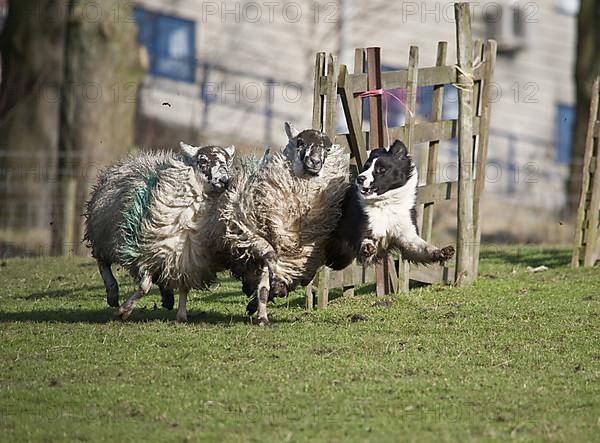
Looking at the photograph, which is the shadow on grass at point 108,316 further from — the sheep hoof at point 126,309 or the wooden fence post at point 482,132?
the wooden fence post at point 482,132

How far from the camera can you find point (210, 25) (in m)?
32.0

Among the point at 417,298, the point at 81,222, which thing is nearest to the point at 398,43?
the point at 81,222

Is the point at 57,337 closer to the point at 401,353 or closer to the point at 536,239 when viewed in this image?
the point at 401,353

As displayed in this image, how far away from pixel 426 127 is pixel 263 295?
2782 millimetres

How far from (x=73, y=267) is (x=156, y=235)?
4.99 m

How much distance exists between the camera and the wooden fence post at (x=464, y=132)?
11.8 m

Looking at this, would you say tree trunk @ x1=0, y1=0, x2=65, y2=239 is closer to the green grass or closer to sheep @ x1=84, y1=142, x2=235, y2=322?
the green grass

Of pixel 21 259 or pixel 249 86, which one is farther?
pixel 249 86

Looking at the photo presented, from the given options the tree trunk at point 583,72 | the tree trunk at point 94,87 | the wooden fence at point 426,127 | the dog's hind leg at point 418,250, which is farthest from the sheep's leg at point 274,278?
the tree trunk at point 583,72

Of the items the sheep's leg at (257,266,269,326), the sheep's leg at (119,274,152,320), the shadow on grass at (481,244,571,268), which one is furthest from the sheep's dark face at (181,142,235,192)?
the shadow on grass at (481,244,571,268)

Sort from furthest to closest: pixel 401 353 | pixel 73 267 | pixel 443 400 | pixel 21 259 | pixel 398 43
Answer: pixel 398 43 < pixel 21 259 < pixel 73 267 < pixel 401 353 < pixel 443 400

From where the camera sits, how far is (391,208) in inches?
376

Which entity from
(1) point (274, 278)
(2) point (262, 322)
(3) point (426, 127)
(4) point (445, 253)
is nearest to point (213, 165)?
(1) point (274, 278)

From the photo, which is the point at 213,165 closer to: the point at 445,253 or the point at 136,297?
the point at 136,297
